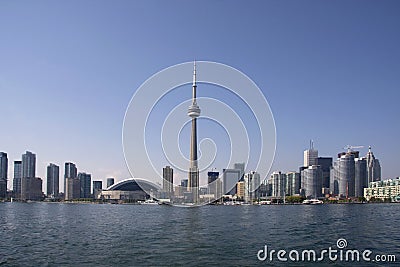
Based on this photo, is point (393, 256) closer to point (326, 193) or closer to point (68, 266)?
point (68, 266)

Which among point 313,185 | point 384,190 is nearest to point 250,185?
point 313,185

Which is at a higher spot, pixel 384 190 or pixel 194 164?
pixel 194 164

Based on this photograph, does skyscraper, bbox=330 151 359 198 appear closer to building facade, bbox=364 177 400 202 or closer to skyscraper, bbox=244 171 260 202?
building facade, bbox=364 177 400 202

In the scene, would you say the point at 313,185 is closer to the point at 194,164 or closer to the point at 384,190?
the point at 384,190

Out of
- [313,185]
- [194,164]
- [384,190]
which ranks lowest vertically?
[384,190]

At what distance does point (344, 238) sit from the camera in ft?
100

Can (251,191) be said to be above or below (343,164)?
below

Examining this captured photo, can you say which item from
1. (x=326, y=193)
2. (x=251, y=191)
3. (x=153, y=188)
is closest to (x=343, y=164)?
(x=326, y=193)

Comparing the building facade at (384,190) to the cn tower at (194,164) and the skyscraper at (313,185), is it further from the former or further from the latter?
the cn tower at (194,164)

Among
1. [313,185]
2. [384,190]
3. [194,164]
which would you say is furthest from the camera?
[313,185]

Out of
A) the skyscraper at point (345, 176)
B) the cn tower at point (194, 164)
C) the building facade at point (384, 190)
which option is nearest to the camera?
the cn tower at point (194, 164)

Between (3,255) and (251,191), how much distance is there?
16651cm

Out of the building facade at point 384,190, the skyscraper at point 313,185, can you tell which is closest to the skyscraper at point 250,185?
the skyscraper at point 313,185

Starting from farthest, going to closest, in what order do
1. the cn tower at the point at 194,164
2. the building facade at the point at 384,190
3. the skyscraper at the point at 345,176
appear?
the skyscraper at the point at 345,176, the building facade at the point at 384,190, the cn tower at the point at 194,164
